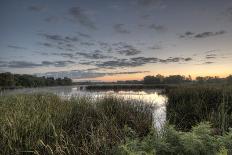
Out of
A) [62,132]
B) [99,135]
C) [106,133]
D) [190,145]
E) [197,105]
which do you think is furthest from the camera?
[197,105]

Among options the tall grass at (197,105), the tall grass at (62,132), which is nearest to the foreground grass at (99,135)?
the tall grass at (62,132)

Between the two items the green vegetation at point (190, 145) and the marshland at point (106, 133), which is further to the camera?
the marshland at point (106, 133)

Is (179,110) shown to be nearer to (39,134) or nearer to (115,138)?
(115,138)

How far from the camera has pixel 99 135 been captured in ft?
21.1

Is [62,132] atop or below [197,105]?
below

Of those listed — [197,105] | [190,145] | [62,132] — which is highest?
[190,145]

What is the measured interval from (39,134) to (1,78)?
44.3m

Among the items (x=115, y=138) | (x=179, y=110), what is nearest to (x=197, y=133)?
(x=115, y=138)

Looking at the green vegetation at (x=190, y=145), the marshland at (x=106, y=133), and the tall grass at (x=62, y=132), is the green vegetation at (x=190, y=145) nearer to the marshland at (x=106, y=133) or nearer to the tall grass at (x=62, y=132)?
the marshland at (x=106, y=133)

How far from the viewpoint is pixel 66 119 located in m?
7.95

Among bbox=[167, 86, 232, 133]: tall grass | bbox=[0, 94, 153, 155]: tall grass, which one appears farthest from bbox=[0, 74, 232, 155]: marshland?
bbox=[167, 86, 232, 133]: tall grass

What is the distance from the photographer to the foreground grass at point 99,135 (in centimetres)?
414

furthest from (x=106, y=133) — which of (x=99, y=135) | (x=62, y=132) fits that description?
(x=62, y=132)

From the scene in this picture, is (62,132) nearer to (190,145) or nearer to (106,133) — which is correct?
(106,133)
